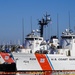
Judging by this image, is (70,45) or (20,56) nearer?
(20,56)

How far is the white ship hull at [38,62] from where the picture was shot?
118 feet

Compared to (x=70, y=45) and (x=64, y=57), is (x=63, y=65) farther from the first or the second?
(x=70, y=45)

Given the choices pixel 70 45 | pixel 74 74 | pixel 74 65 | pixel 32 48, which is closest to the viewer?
pixel 74 74

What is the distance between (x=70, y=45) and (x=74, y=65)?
3.97 meters

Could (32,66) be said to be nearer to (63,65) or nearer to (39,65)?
(39,65)

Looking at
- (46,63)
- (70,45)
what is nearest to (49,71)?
(46,63)

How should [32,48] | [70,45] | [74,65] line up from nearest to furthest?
[74,65] → [70,45] → [32,48]

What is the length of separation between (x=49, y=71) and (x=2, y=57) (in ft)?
20.3

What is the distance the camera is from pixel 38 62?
36250mm

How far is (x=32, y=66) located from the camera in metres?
36.2

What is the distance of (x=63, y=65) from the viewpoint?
37031 mm

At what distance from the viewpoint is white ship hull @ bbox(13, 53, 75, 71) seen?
36062 millimetres

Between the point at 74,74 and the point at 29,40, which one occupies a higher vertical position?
the point at 29,40

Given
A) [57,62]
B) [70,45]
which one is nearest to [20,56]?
[57,62]
